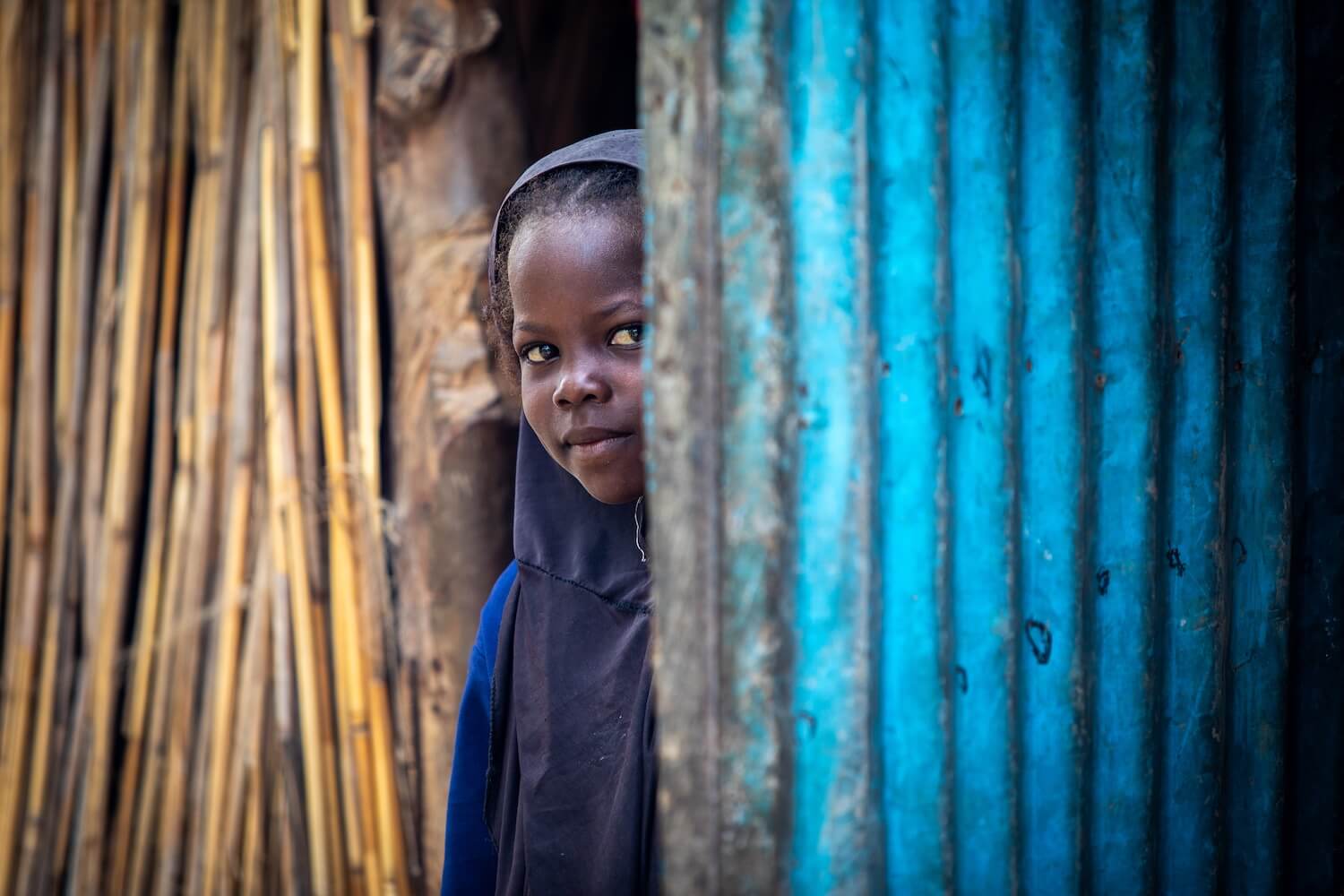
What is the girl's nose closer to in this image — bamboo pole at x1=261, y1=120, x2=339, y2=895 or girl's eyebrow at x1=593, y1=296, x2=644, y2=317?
girl's eyebrow at x1=593, y1=296, x2=644, y2=317

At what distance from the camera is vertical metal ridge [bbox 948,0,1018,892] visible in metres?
0.88

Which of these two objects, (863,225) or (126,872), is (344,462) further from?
(863,225)

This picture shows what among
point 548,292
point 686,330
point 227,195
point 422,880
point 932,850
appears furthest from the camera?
point 227,195

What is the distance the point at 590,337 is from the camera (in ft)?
3.63

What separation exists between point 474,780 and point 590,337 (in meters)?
0.80

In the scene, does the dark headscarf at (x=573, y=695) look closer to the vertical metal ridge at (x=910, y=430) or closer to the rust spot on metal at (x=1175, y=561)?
the vertical metal ridge at (x=910, y=430)

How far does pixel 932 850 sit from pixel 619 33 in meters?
1.99

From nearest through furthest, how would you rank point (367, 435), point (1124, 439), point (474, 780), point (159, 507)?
point (1124, 439) < point (474, 780) < point (367, 435) < point (159, 507)

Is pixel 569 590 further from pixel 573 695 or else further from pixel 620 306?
pixel 620 306

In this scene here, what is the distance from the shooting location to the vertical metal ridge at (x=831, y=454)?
0.77 metres

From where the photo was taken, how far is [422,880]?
1.89 meters

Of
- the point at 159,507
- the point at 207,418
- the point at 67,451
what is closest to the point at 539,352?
the point at 207,418

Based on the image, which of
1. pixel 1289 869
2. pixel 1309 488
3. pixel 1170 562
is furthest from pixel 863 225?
pixel 1289 869

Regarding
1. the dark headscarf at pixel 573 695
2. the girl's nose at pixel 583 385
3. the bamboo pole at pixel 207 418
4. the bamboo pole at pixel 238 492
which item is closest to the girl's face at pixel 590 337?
the girl's nose at pixel 583 385
